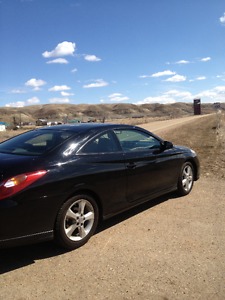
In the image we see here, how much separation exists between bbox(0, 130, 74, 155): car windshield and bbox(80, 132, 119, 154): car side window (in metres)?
0.30

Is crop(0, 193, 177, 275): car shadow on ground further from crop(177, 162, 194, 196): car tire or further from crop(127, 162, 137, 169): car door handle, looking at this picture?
crop(177, 162, 194, 196): car tire

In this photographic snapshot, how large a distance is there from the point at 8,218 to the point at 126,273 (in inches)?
53.0

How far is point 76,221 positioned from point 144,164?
1.59 m

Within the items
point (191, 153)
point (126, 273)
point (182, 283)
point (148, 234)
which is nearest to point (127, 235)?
point (148, 234)

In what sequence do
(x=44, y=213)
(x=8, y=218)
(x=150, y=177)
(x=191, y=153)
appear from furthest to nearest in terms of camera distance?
(x=191, y=153) → (x=150, y=177) → (x=44, y=213) → (x=8, y=218)

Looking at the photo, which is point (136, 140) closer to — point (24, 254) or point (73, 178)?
point (73, 178)

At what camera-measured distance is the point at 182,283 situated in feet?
11.9

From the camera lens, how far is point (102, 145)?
16.6ft

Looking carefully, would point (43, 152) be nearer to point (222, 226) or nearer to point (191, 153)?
point (222, 226)

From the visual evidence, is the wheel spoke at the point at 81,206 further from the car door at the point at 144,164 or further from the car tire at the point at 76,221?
the car door at the point at 144,164

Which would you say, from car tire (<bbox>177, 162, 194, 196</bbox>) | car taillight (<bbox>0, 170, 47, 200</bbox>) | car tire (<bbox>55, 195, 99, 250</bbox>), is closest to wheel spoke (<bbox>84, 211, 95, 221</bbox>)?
car tire (<bbox>55, 195, 99, 250</bbox>)

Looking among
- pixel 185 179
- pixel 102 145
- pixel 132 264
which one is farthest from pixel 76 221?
pixel 185 179

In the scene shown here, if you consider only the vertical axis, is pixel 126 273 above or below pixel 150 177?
below

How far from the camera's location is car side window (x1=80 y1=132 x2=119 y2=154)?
189 inches
